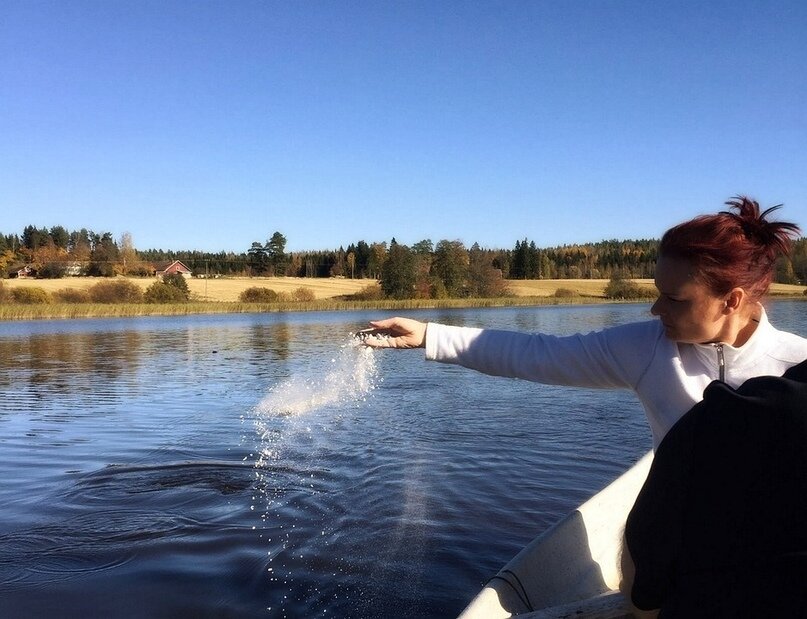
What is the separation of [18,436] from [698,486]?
1213 centimetres

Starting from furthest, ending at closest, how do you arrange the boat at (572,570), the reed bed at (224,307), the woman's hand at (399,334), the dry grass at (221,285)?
the dry grass at (221,285)
the reed bed at (224,307)
the woman's hand at (399,334)
the boat at (572,570)

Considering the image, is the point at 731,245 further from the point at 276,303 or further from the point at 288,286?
the point at 288,286

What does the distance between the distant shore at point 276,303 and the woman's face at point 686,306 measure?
41.9m

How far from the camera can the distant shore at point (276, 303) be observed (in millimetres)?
54188

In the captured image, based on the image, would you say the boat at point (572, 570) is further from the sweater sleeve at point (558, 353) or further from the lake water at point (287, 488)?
the lake water at point (287, 488)

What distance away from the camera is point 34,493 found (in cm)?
815

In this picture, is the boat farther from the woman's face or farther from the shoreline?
the shoreline

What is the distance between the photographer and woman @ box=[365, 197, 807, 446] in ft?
7.77

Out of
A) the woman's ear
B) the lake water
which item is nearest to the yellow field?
the lake water

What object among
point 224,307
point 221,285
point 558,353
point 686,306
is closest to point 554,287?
point 221,285

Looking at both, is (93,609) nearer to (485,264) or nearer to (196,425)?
(196,425)

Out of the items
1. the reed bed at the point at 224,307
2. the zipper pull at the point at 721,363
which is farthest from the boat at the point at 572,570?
the reed bed at the point at 224,307

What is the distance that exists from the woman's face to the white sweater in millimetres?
93

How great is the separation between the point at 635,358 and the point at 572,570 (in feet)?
5.05
